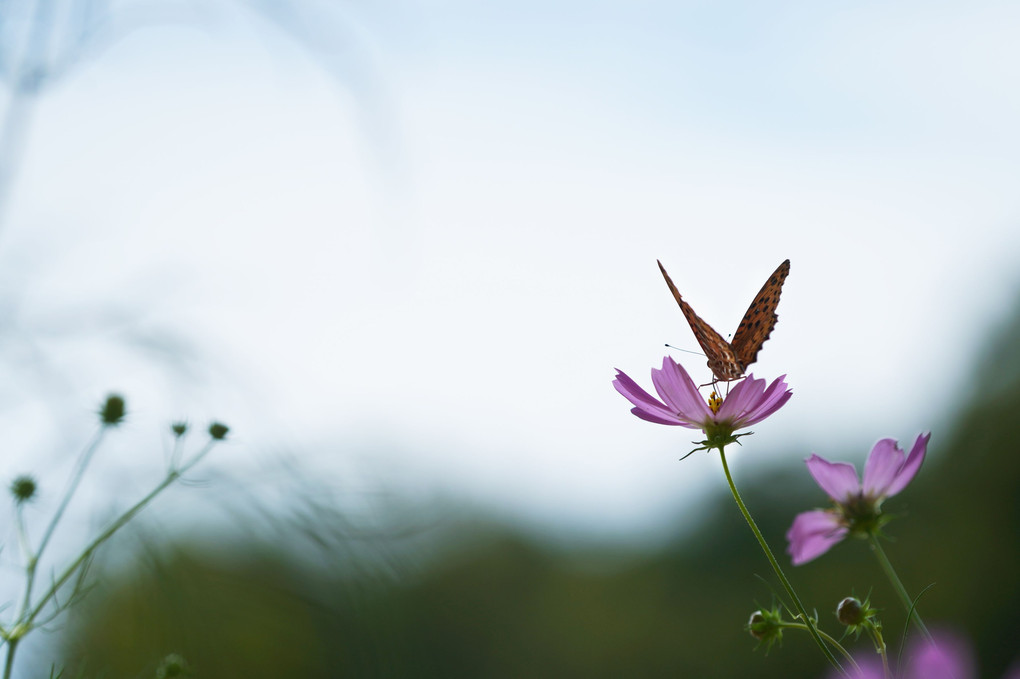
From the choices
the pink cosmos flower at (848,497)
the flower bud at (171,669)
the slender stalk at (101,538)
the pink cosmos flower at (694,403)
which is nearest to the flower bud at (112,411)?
the slender stalk at (101,538)

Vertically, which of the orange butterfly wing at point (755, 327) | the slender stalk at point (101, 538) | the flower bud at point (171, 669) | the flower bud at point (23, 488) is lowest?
the orange butterfly wing at point (755, 327)

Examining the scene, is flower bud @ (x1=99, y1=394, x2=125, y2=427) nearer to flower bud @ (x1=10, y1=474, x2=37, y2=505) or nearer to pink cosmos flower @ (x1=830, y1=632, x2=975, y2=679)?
flower bud @ (x1=10, y1=474, x2=37, y2=505)

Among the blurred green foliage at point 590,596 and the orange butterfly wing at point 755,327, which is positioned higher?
the orange butterfly wing at point 755,327

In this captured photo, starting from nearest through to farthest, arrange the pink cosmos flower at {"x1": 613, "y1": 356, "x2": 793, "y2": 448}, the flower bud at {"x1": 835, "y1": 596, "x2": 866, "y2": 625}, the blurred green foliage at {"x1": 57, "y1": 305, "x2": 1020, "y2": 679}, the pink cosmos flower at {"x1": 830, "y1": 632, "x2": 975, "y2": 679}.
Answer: the pink cosmos flower at {"x1": 830, "y1": 632, "x2": 975, "y2": 679}, the flower bud at {"x1": 835, "y1": 596, "x2": 866, "y2": 625}, the pink cosmos flower at {"x1": 613, "y1": 356, "x2": 793, "y2": 448}, the blurred green foliage at {"x1": 57, "y1": 305, "x2": 1020, "y2": 679}

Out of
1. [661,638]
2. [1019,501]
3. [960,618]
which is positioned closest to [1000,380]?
[1019,501]

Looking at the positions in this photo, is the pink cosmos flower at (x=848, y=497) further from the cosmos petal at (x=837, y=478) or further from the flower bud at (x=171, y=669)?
the flower bud at (x=171, y=669)

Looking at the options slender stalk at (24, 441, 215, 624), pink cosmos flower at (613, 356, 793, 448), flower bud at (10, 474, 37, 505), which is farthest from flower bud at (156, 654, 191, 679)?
pink cosmos flower at (613, 356, 793, 448)
